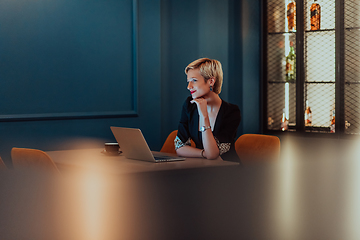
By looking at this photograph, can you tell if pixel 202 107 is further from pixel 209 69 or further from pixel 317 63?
pixel 317 63

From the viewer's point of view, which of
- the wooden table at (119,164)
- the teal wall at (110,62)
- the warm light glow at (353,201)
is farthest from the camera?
the teal wall at (110,62)

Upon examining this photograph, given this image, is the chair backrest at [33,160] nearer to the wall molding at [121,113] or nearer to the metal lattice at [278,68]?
the wall molding at [121,113]

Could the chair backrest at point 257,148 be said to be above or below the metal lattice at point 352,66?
below

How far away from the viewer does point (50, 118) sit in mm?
2861

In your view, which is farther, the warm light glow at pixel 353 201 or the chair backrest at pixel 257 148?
the chair backrest at pixel 257 148

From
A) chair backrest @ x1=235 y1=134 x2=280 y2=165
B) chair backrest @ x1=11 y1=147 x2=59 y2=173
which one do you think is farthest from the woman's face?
chair backrest @ x1=11 y1=147 x2=59 y2=173

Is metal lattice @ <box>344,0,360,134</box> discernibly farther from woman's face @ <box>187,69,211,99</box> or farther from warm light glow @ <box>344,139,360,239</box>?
warm light glow @ <box>344,139,360,239</box>

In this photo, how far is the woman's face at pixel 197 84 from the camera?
218 cm

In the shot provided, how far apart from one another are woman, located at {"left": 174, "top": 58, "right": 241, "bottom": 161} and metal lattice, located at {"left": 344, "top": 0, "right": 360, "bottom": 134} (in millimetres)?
1429

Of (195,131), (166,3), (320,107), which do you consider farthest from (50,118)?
(320,107)

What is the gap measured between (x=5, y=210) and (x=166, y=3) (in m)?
2.69

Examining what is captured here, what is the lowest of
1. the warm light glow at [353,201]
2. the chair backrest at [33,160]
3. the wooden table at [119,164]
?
the wooden table at [119,164]

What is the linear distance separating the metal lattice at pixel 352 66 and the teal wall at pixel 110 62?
84cm

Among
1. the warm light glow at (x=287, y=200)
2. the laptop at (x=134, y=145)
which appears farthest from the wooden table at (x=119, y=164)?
the warm light glow at (x=287, y=200)
